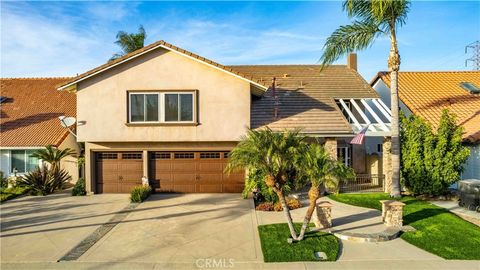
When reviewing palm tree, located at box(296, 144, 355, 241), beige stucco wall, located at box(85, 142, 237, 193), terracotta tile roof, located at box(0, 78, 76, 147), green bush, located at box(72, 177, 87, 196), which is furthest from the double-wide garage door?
palm tree, located at box(296, 144, 355, 241)

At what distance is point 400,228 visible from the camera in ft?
35.2

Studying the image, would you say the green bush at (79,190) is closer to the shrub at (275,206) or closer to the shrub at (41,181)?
the shrub at (41,181)

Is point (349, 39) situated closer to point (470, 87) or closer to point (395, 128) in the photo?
point (395, 128)

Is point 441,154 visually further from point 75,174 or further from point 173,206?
point 75,174

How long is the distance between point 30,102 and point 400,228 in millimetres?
23134

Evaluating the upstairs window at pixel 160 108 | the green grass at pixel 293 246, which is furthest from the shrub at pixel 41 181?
the green grass at pixel 293 246

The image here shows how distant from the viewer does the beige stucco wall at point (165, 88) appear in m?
15.4

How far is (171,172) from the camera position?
16.4m

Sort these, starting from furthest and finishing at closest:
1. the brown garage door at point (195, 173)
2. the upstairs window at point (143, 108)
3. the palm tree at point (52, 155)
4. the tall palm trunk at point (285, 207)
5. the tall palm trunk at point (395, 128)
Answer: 1. the palm tree at point (52, 155)
2. the brown garage door at point (195, 173)
3. the upstairs window at point (143, 108)
4. the tall palm trunk at point (395, 128)
5. the tall palm trunk at point (285, 207)

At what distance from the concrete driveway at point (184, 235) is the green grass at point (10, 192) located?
706 cm

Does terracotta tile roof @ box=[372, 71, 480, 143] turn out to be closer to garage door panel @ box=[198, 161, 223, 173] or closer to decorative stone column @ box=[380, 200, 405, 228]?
Answer: decorative stone column @ box=[380, 200, 405, 228]

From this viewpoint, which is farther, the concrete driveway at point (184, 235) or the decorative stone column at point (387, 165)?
the decorative stone column at point (387, 165)

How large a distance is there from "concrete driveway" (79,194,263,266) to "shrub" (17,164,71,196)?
19.4 ft

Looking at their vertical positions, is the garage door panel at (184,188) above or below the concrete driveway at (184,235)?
above
